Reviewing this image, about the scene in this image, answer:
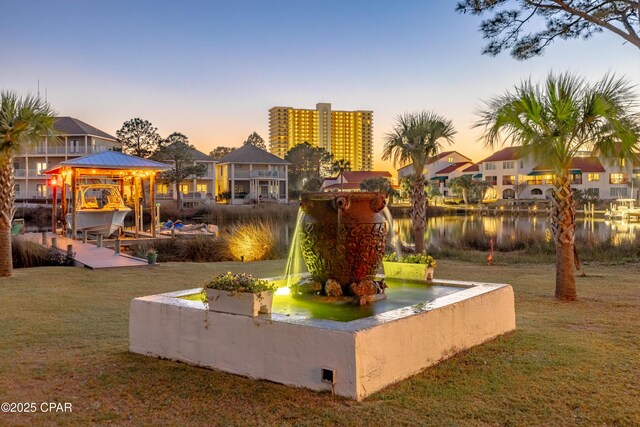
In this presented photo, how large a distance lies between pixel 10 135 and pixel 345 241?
10.0 metres

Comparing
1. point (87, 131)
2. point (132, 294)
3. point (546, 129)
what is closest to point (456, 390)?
point (546, 129)

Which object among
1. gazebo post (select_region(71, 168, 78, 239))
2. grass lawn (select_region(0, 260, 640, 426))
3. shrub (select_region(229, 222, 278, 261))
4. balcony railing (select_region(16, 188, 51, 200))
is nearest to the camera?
grass lawn (select_region(0, 260, 640, 426))

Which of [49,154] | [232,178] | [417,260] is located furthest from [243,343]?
[49,154]

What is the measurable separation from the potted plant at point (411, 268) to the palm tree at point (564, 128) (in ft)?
10.4

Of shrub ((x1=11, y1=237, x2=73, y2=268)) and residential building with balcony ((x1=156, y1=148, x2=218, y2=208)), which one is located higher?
residential building with balcony ((x1=156, y1=148, x2=218, y2=208))

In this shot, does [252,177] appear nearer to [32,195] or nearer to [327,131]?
[32,195]

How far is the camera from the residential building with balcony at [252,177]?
58669 millimetres

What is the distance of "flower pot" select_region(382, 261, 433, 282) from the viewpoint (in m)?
8.76

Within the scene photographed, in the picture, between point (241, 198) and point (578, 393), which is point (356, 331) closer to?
point (578, 393)

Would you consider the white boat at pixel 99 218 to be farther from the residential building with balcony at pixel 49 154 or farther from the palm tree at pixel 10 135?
the residential building with balcony at pixel 49 154

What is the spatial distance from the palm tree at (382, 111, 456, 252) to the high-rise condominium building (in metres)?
108

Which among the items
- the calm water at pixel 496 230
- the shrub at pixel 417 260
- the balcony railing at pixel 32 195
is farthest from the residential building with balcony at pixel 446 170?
the shrub at pixel 417 260

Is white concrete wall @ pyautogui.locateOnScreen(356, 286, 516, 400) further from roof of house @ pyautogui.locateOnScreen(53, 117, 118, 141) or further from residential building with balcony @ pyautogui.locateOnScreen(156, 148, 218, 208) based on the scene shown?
roof of house @ pyautogui.locateOnScreen(53, 117, 118, 141)

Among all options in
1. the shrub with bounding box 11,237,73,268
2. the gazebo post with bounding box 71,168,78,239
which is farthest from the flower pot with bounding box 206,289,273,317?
the gazebo post with bounding box 71,168,78,239
